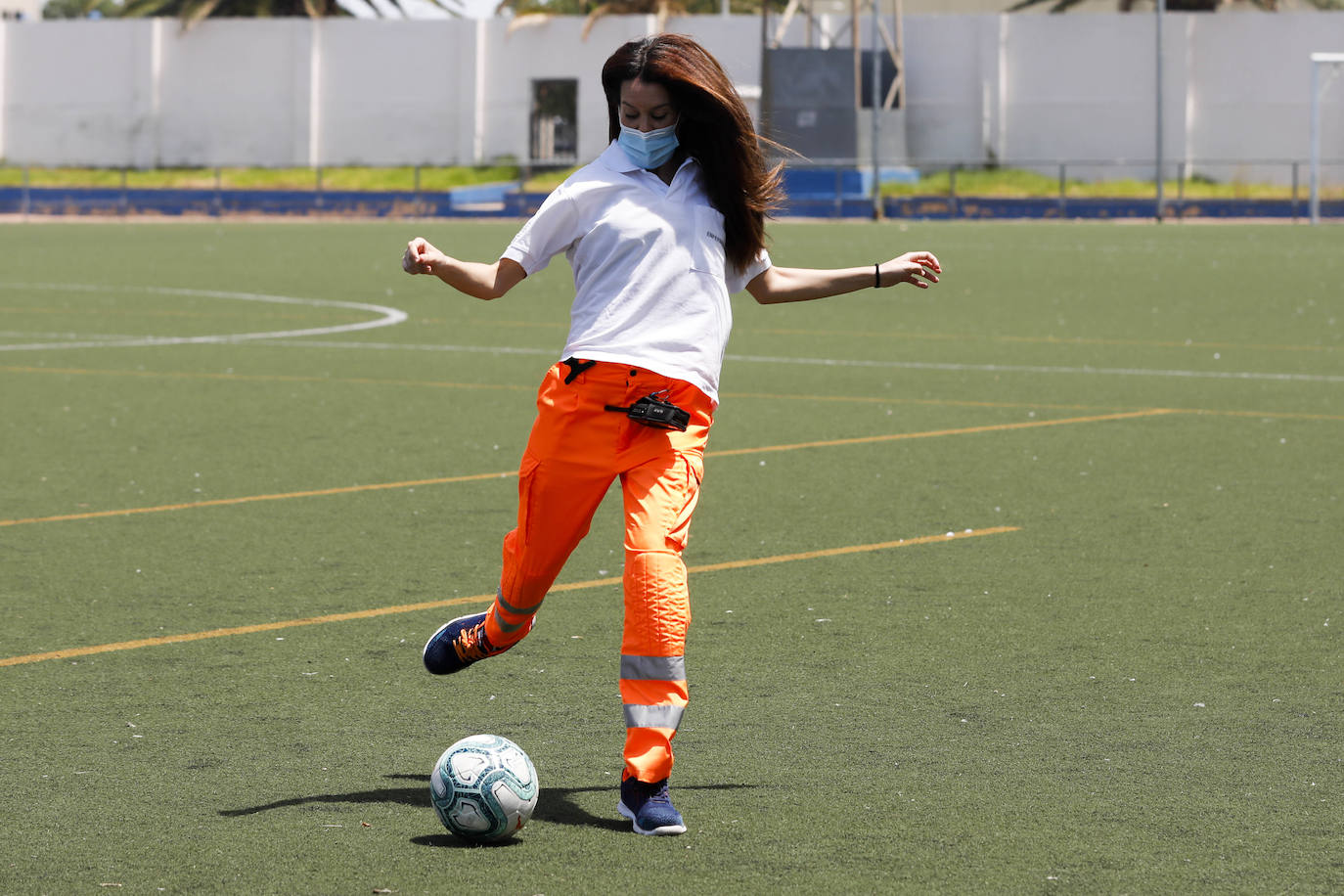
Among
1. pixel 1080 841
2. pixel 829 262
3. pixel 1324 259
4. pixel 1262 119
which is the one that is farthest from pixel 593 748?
pixel 1262 119

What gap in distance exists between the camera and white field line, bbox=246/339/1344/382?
630 inches

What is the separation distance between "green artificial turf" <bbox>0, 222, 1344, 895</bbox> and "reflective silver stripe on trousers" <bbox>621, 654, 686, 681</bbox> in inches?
14.7

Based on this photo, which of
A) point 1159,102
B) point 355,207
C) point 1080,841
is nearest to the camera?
point 1080,841

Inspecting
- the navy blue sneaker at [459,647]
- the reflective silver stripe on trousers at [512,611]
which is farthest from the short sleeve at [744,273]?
the navy blue sneaker at [459,647]

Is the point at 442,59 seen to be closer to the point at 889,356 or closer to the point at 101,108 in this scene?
the point at 101,108

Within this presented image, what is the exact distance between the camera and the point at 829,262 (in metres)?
30.4

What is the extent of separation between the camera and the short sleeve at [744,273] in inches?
218

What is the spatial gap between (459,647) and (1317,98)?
43960 millimetres

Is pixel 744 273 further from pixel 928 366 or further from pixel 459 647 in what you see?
pixel 928 366

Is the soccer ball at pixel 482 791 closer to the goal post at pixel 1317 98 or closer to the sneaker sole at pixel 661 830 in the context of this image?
the sneaker sole at pixel 661 830

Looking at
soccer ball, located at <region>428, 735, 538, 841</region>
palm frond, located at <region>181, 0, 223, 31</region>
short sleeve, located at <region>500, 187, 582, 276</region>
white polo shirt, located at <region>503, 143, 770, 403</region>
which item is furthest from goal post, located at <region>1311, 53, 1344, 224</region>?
soccer ball, located at <region>428, 735, 538, 841</region>

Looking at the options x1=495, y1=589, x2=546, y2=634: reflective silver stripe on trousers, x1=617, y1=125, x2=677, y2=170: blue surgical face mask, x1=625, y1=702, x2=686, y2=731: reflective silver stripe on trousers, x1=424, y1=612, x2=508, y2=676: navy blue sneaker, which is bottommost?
x1=625, y1=702, x2=686, y2=731: reflective silver stripe on trousers

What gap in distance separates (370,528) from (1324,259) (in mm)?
24506

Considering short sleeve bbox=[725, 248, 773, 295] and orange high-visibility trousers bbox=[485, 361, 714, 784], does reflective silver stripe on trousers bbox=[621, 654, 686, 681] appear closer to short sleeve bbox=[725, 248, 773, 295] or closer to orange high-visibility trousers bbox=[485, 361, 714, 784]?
orange high-visibility trousers bbox=[485, 361, 714, 784]
